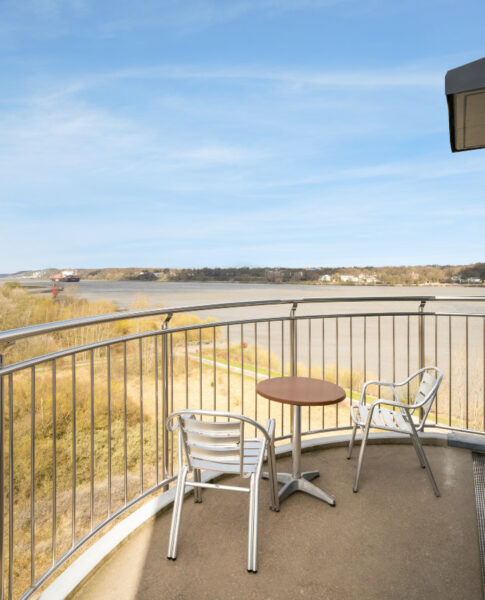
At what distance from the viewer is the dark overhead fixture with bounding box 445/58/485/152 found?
1875 millimetres

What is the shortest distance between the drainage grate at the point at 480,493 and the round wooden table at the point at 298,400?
863mm

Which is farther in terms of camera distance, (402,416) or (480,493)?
(402,416)

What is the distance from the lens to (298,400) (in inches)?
98.7

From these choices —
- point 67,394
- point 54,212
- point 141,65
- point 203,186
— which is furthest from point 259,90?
point 54,212

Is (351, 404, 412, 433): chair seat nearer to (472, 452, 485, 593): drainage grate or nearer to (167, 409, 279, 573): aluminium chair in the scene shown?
(472, 452, 485, 593): drainage grate

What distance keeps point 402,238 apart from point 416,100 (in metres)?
27.9

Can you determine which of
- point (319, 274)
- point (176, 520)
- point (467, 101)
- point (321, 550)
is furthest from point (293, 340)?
point (319, 274)

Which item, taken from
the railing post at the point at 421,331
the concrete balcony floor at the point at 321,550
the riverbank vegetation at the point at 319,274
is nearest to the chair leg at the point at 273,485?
the concrete balcony floor at the point at 321,550

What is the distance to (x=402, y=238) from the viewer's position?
62938 millimetres

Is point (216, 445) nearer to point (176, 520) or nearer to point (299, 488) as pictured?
point (176, 520)

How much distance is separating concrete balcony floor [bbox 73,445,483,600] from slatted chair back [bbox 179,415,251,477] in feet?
1.62

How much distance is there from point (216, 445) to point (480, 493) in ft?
6.52

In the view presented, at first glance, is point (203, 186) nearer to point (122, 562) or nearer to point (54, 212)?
point (54, 212)

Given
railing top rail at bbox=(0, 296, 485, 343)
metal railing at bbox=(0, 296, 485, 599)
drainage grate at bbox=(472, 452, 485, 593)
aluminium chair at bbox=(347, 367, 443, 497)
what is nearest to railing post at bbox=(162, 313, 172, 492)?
metal railing at bbox=(0, 296, 485, 599)
